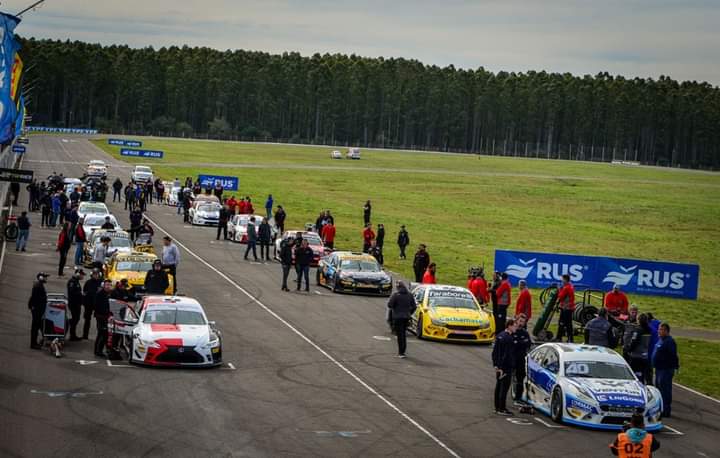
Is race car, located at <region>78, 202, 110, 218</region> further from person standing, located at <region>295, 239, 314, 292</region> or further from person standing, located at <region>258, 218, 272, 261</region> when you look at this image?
person standing, located at <region>295, 239, 314, 292</region>

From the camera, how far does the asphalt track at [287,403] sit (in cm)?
1631

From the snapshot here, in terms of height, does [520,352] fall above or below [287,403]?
above

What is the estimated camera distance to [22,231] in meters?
40.5

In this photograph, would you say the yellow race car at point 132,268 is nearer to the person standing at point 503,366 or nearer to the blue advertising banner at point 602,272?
the blue advertising banner at point 602,272

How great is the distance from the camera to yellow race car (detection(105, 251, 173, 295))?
103 ft

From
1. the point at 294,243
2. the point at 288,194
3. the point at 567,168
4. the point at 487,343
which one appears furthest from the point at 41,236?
the point at 567,168

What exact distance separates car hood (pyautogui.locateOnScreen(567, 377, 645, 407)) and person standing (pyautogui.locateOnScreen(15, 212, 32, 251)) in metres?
26.5

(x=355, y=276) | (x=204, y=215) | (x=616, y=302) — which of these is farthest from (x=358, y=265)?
(x=204, y=215)

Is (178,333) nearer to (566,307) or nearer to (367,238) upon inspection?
(566,307)

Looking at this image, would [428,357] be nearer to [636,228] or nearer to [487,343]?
[487,343]

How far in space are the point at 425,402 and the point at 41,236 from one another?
30.8 metres

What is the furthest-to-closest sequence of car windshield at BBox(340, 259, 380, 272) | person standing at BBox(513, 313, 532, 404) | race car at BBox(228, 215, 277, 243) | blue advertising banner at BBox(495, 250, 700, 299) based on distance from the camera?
race car at BBox(228, 215, 277, 243), blue advertising banner at BBox(495, 250, 700, 299), car windshield at BBox(340, 259, 380, 272), person standing at BBox(513, 313, 532, 404)

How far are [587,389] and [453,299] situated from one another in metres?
10.2

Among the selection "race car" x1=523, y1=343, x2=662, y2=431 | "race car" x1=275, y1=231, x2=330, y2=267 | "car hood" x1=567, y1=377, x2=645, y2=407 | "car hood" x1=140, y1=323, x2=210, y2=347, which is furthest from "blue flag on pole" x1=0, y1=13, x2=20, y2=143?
"race car" x1=275, y1=231, x2=330, y2=267
